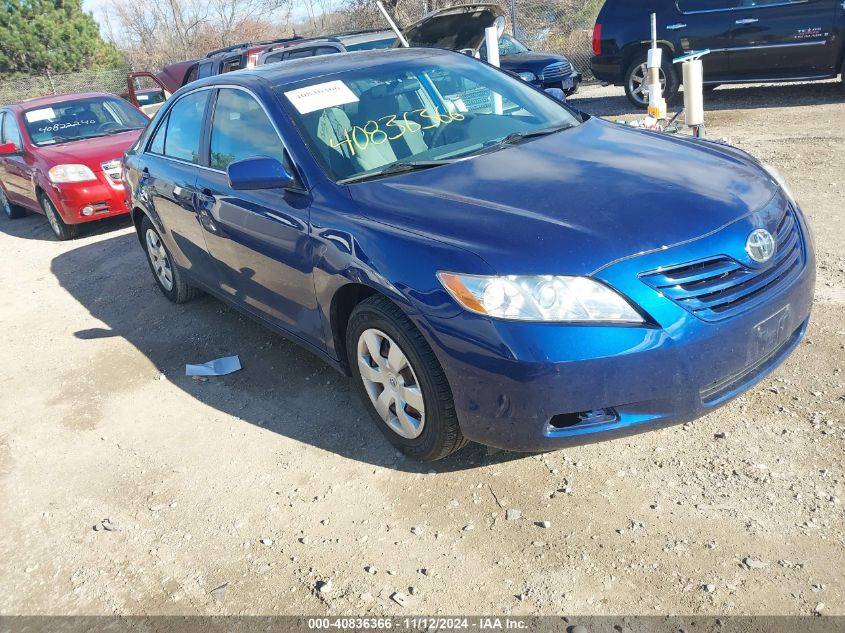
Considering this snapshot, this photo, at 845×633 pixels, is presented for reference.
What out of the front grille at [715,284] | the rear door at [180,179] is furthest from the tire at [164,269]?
the front grille at [715,284]

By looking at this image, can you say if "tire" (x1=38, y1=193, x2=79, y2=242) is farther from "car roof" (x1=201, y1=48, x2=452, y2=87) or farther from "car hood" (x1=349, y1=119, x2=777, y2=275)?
"car hood" (x1=349, y1=119, x2=777, y2=275)

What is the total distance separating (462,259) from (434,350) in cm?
37

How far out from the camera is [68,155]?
8.54 metres

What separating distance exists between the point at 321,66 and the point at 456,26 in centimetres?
609

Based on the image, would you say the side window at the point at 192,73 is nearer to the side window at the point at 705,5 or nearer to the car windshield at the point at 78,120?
the car windshield at the point at 78,120

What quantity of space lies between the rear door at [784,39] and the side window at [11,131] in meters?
9.52

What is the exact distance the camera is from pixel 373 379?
10.9ft

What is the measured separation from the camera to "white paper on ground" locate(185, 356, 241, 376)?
14.9 feet

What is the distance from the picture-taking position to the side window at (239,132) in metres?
3.80

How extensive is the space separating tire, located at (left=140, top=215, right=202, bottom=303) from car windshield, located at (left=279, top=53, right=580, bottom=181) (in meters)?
2.21

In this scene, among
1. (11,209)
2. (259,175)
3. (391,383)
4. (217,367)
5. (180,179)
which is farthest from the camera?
(11,209)

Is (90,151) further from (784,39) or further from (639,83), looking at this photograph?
(784,39)

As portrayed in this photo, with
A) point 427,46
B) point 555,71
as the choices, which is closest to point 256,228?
point 427,46

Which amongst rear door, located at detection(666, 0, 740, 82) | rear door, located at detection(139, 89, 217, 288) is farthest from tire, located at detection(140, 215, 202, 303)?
rear door, located at detection(666, 0, 740, 82)
